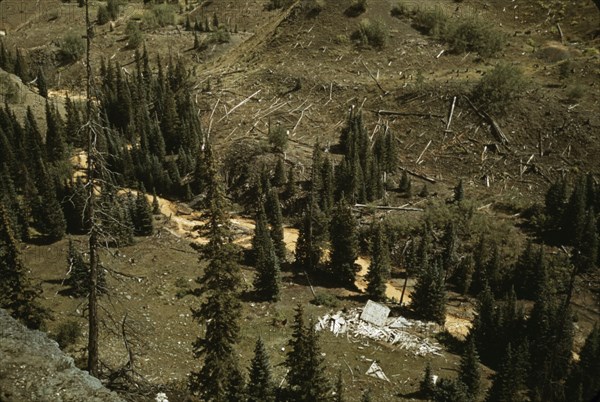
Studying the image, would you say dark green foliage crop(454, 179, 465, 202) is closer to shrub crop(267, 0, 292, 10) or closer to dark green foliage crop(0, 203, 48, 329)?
dark green foliage crop(0, 203, 48, 329)

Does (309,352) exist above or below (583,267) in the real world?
above

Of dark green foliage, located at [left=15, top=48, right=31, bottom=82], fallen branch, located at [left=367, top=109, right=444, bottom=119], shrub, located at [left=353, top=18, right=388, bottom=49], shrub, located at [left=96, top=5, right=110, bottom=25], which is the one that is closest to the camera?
fallen branch, located at [left=367, top=109, right=444, bottom=119]

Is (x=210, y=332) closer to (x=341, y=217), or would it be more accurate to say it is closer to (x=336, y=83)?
(x=341, y=217)

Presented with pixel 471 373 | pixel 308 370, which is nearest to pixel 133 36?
pixel 308 370

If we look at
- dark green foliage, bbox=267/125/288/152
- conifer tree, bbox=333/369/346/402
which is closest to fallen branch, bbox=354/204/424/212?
dark green foliage, bbox=267/125/288/152

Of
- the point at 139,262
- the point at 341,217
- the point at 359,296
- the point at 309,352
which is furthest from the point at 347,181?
the point at 309,352

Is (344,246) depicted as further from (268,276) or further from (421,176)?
(421,176)
